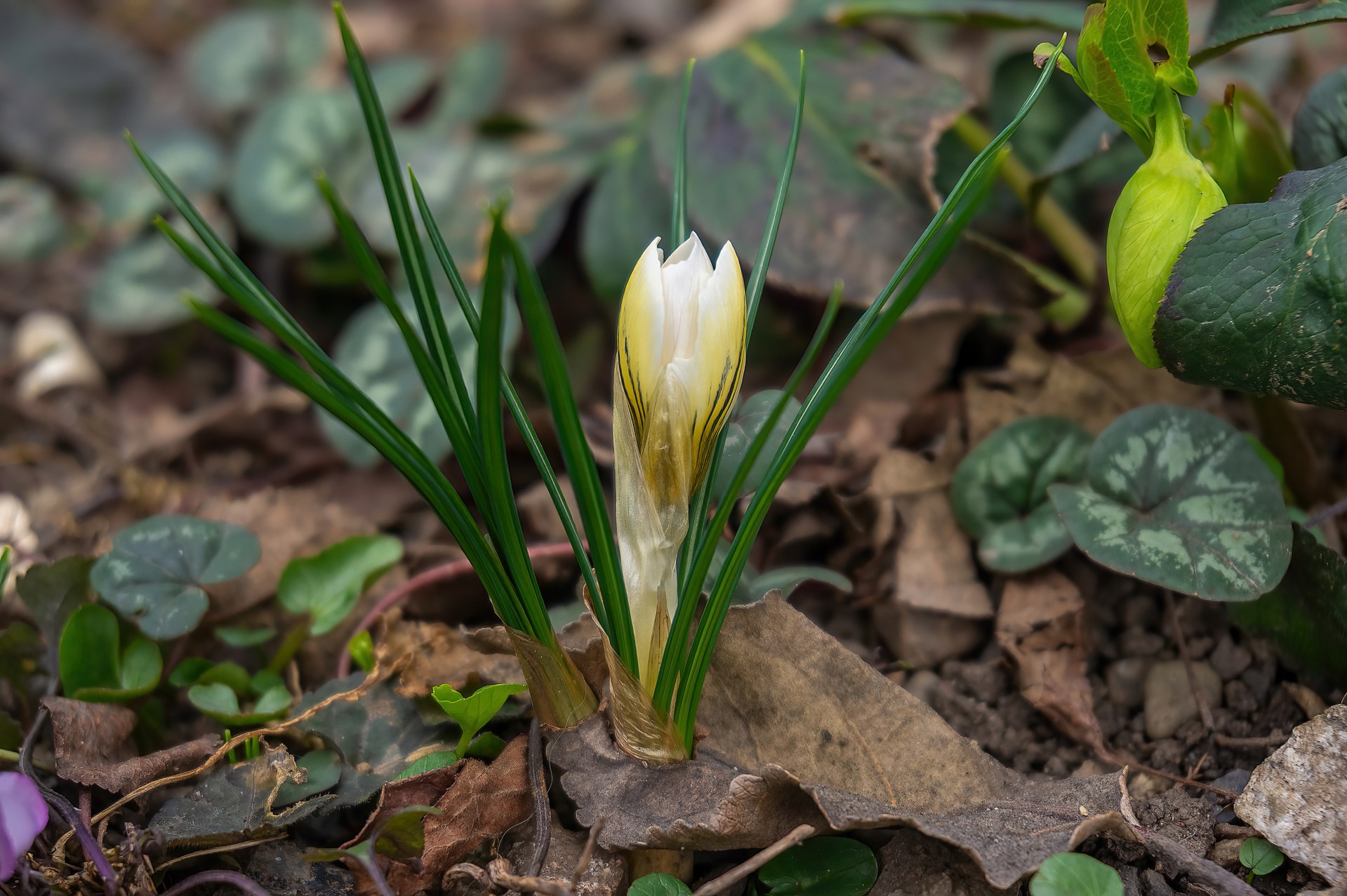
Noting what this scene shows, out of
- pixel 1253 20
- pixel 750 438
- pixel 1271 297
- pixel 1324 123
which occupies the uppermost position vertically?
pixel 1253 20

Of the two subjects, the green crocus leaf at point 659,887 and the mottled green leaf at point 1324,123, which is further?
the mottled green leaf at point 1324,123

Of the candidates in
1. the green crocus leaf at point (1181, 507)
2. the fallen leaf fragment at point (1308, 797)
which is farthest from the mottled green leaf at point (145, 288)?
the fallen leaf fragment at point (1308, 797)

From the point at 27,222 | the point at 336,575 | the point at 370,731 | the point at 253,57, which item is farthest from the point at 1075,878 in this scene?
the point at 253,57

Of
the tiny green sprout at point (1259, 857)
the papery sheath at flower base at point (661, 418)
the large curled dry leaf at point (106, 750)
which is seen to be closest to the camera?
the papery sheath at flower base at point (661, 418)

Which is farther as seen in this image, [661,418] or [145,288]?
[145,288]

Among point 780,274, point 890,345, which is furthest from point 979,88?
point 780,274

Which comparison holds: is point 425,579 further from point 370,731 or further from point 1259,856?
point 1259,856

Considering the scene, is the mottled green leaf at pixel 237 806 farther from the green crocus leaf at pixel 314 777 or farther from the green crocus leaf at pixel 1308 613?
the green crocus leaf at pixel 1308 613

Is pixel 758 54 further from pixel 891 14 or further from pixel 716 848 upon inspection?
pixel 716 848
